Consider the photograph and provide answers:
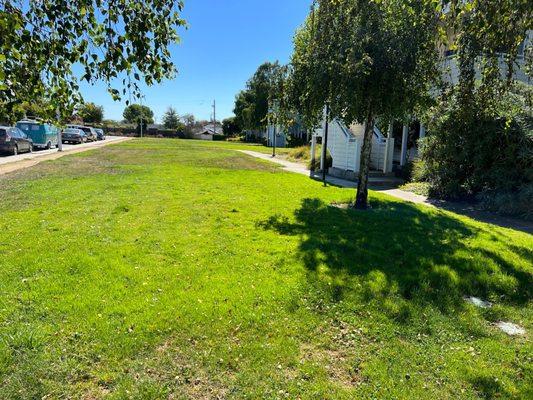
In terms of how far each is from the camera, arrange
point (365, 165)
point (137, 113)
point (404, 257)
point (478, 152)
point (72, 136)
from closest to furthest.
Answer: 1. point (404, 257)
2. point (365, 165)
3. point (478, 152)
4. point (72, 136)
5. point (137, 113)

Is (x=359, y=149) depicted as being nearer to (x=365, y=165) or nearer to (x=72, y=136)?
(x=365, y=165)

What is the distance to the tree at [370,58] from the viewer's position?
293 inches

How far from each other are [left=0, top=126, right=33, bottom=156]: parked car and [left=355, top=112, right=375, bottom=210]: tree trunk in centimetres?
1900

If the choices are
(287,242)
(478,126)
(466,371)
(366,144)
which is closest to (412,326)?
(466,371)

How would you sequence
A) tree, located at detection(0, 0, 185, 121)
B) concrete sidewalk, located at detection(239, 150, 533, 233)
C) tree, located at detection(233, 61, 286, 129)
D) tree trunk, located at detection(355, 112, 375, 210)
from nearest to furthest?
tree, located at detection(0, 0, 185, 121) → concrete sidewalk, located at detection(239, 150, 533, 233) → tree trunk, located at detection(355, 112, 375, 210) → tree, located at detection(233, 61, 286, 129)

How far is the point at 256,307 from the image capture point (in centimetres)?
386

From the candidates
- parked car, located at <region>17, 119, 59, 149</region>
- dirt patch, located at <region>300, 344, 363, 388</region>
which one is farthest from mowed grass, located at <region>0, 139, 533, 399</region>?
parked car, located at <region>17, 119, 59, 149</region>

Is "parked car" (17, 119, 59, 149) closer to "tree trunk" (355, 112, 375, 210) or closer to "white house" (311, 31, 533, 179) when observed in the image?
"white house" (311, 31, 533, 179)

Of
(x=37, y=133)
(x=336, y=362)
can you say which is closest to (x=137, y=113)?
(x=37, y=133)

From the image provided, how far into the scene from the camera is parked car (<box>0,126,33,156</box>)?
19344 mm

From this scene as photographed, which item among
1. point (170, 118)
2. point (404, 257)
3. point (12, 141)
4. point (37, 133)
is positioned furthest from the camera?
point (170, 118)

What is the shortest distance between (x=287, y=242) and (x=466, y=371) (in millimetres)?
3283

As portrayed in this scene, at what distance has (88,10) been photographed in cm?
274

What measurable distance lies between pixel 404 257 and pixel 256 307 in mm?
2647
